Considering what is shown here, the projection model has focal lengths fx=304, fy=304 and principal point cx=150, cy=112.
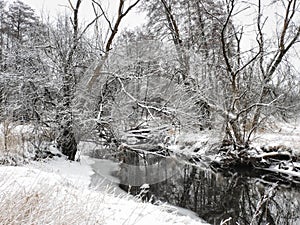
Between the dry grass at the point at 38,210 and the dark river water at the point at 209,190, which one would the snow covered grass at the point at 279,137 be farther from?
the dry grass at the point at 38,210

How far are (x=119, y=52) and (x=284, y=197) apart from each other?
651 cm

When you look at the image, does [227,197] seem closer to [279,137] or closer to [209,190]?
[209,190]

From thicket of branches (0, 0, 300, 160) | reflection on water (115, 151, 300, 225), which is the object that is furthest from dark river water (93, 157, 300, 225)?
thicket of branches (0, 0, 300, 160)

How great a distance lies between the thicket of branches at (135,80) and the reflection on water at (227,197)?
74.4 inches

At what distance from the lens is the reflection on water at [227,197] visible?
19.4 feet

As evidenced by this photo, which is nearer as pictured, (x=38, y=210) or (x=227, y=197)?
(x=38, y=210)

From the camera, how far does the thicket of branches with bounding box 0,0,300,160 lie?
913 centimetres

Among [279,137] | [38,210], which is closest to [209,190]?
[279,137]

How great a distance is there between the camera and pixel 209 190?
7840 mm

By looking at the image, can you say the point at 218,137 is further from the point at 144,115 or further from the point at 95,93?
the point at 95,93

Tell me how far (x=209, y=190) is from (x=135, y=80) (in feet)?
13.1

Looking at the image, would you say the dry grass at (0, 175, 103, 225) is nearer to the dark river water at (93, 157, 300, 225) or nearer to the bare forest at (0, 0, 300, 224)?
the dark river water at (93, 157, 300, 225)

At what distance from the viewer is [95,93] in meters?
9.27

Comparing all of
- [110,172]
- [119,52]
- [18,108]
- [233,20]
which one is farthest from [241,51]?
[18,108]
